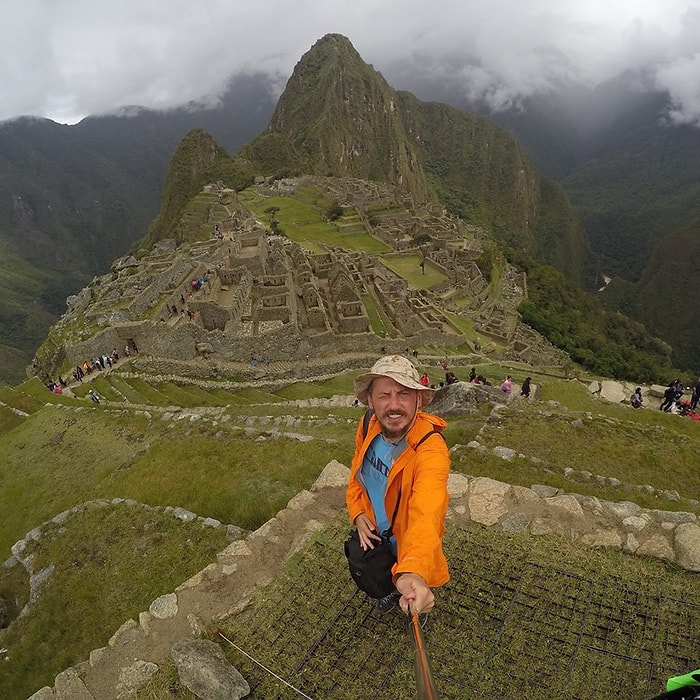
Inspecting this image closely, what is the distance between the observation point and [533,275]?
85.1 meters

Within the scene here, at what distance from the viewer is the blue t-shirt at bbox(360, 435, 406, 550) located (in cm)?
360

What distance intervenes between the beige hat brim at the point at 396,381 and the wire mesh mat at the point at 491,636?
101 inches

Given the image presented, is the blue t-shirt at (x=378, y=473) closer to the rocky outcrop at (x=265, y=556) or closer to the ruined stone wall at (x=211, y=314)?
the rocky outcrop at (x=265, y=556)

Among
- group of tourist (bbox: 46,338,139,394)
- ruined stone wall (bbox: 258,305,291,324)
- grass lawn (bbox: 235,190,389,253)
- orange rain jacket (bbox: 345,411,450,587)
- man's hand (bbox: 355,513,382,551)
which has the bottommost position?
group of tourist (bbox: 46,338,139,394)

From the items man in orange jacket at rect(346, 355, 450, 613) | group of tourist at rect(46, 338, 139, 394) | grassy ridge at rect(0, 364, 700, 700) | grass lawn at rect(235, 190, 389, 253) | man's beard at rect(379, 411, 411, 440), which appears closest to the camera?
man in orange jacket at rect(346, 355, 450, 613)

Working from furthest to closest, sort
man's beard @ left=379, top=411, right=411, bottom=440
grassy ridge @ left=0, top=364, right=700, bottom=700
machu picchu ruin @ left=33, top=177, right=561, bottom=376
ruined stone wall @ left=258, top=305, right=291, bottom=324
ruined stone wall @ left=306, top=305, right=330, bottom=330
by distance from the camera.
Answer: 1. ruined stone wall @ left=306, top=305, right=330, bottom=330
2. ruined stone wall @ left=258, top=305, right=291, bottom=324
3. machu picchu ruin @ left=33, top=177, right=561, bottom=376
4. grassy ridge @ left=0, top=364, right=700, bottom=700
5. man's beard @ left=379, top=411, right=411, bottom=440

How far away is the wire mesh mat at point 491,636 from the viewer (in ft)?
13.1

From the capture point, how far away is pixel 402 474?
343 centimetres

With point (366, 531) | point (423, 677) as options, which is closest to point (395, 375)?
point (366, 531)

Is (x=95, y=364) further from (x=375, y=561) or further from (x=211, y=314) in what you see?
(x=375, y=561)

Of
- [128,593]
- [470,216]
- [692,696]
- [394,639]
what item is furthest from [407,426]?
[470,216]

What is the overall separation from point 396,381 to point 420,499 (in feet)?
2.83

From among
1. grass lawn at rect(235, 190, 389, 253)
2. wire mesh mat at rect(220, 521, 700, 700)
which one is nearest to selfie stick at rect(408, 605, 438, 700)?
wire mesh mat at rect(220, 521, 700, 700)

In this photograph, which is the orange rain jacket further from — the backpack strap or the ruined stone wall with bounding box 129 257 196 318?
the ruined stone wall with bounding box 129 257 196 318
